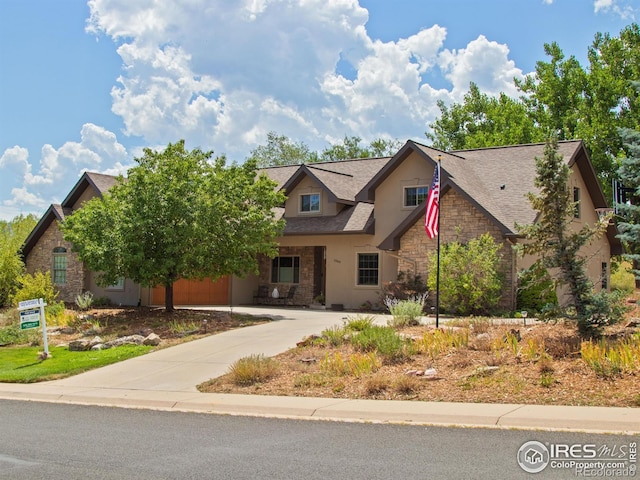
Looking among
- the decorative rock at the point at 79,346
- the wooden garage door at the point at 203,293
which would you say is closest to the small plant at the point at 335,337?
the decorative rock at the point at 79,346

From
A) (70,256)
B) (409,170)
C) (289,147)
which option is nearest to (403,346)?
(409,170)

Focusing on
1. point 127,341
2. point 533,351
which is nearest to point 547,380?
point 533,351

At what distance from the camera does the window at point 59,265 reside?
33.2 metres

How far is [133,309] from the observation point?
26609 mm

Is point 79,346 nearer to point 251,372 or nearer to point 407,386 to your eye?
point 251,372

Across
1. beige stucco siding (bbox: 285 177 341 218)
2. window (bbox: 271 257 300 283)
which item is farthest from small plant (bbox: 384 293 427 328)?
window (bbox: 271 257 300 283)

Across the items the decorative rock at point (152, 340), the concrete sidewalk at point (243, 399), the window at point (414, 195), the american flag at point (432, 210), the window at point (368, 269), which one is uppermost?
the window at point (414, 195)

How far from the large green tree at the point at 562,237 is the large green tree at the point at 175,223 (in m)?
11.4

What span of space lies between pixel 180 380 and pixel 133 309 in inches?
512

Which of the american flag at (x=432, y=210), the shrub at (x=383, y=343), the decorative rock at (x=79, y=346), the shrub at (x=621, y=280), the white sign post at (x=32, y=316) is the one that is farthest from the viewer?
the shrub at (x=621, y=280)

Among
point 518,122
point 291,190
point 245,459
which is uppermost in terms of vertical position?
point 518,122

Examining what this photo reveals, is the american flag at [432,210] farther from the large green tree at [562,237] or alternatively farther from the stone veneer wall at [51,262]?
the stone veneer wall at [51,262]

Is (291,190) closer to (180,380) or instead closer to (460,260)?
(460,260)

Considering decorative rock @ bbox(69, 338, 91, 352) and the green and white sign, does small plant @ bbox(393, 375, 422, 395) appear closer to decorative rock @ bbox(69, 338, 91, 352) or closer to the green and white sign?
decorative rock @ bbox(69, 338, 91, 352)
